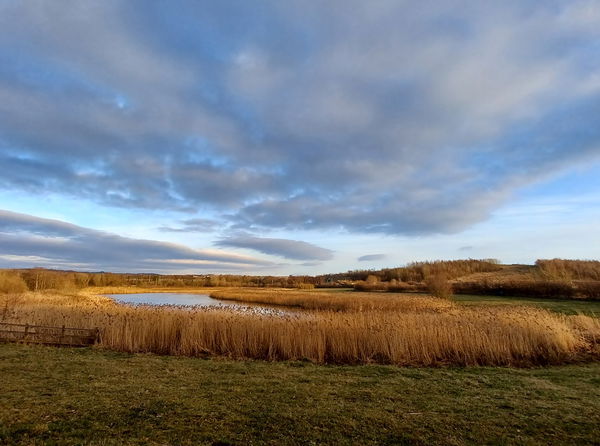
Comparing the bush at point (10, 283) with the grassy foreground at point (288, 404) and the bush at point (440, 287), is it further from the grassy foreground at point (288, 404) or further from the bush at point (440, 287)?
the bush at point (440, 287)

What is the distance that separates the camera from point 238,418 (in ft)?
17.0

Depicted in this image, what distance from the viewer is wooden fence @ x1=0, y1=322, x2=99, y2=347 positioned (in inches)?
483

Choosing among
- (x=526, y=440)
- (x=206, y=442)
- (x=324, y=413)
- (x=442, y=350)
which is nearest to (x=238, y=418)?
(x=206, y=442)

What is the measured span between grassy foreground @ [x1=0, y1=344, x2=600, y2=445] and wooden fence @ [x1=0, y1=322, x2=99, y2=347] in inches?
116

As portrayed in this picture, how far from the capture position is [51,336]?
12.3 m

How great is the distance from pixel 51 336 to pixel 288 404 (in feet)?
33.8

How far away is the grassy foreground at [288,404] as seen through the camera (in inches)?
180

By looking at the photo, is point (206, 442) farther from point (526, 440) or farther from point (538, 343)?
point (538, 343)

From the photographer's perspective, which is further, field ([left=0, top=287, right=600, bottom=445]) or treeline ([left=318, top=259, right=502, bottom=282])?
treeline ([left=318, top=259, right=502, bottom=282])

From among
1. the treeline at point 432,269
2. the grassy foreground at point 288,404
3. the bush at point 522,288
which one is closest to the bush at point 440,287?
the bush at point 522,288

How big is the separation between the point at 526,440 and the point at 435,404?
64.8 inches

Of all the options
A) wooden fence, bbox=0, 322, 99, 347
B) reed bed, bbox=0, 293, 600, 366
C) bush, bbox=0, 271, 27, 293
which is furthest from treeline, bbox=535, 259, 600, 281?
bush, bbox=0, 271, 27, 293

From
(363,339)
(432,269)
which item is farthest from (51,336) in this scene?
(432,269)

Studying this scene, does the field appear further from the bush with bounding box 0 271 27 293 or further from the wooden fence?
the bush with bounding box 0 271 27 293
